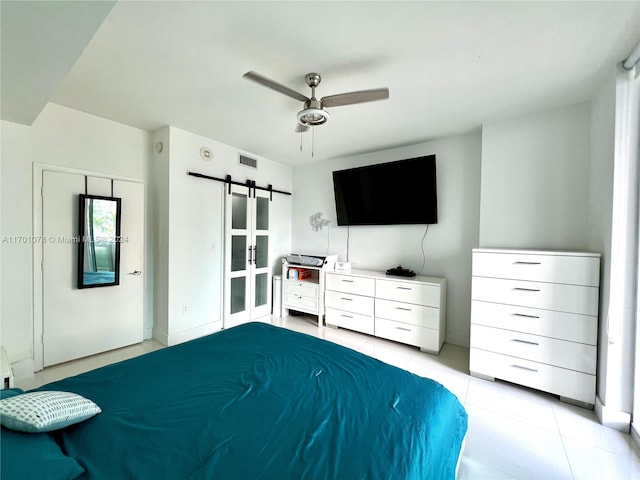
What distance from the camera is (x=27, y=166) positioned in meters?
2.27

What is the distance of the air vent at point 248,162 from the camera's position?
374 centimetres

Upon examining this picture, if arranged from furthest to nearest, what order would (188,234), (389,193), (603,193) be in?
(389,193) < (188,234) < (603,193)

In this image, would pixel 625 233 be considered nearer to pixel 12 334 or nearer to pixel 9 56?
pixel 9 56

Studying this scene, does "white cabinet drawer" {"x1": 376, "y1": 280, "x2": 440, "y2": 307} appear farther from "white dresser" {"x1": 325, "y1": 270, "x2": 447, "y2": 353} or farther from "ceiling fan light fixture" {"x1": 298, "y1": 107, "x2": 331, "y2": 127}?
"ceiling fan light fixture" {"x1": 298, "y1": 107, "x2": 331, "y2": 127}

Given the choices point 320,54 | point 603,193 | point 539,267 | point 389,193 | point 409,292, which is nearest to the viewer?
point 320,54

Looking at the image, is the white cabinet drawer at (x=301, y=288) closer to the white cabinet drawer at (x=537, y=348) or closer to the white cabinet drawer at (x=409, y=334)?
the white cabinet drawer at (x=409, y=334)

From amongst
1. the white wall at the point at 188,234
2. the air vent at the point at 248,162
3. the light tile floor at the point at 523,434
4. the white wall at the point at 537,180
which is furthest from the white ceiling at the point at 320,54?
the light tile floor at the point at 523,434

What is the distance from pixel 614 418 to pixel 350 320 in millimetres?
2374

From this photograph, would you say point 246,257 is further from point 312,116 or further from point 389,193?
point 312,116

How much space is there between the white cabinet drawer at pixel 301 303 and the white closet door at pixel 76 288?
1928 mm

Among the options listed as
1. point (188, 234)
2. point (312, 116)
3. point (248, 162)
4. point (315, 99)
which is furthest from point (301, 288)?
point (315, 99)

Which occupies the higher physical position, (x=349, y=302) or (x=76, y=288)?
(x=76, y=288)

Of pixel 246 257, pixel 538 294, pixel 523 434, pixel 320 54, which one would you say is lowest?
pixel 523 434

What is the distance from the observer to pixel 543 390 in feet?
7.20
